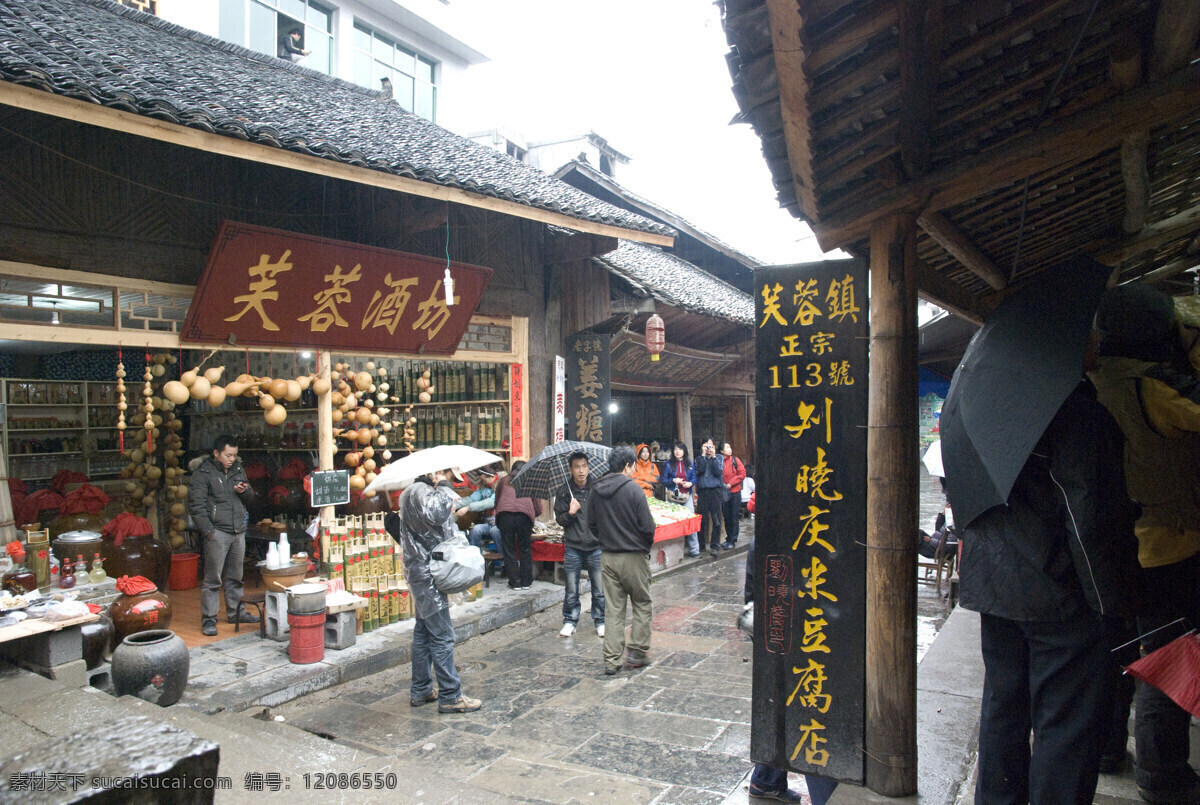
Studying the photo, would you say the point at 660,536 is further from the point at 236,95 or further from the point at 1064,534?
the point at 1064,534

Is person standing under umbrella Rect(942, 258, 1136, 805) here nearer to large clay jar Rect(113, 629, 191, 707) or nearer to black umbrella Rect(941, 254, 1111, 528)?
black umbrella Rect(941, 254, 1111, 528)

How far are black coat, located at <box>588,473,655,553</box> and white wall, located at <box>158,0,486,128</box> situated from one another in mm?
11908

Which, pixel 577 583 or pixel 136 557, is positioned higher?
pixel 136 557

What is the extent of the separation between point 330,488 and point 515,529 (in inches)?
94.7

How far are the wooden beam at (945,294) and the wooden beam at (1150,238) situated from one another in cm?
92

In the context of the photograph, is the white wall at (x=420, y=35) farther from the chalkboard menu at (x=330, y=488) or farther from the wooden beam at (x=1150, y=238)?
the wooden beam at (x=1150, y=238)

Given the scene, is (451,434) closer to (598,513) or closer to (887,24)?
(598,513)

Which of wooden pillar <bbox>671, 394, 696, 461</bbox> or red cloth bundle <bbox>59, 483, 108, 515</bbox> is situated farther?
wooden pillar <bbox>671, 394, 696, 461</bbox>

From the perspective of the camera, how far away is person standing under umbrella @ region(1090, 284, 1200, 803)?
10.5 feet

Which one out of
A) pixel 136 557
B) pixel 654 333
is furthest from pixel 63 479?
pixel 654 333

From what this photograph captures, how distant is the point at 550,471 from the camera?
835cm

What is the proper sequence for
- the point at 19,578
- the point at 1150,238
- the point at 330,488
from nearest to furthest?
the point at 1150,238 < the point at 19,578 < the point at 330,488

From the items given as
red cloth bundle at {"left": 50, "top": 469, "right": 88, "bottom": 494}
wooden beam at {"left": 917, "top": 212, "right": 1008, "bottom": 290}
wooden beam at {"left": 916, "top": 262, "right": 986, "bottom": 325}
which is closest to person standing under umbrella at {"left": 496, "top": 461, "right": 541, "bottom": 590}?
wooden beam at {"left": 916, "top": 262, "right": 986, "bottom": 325}

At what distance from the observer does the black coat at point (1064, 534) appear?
2.60 m
